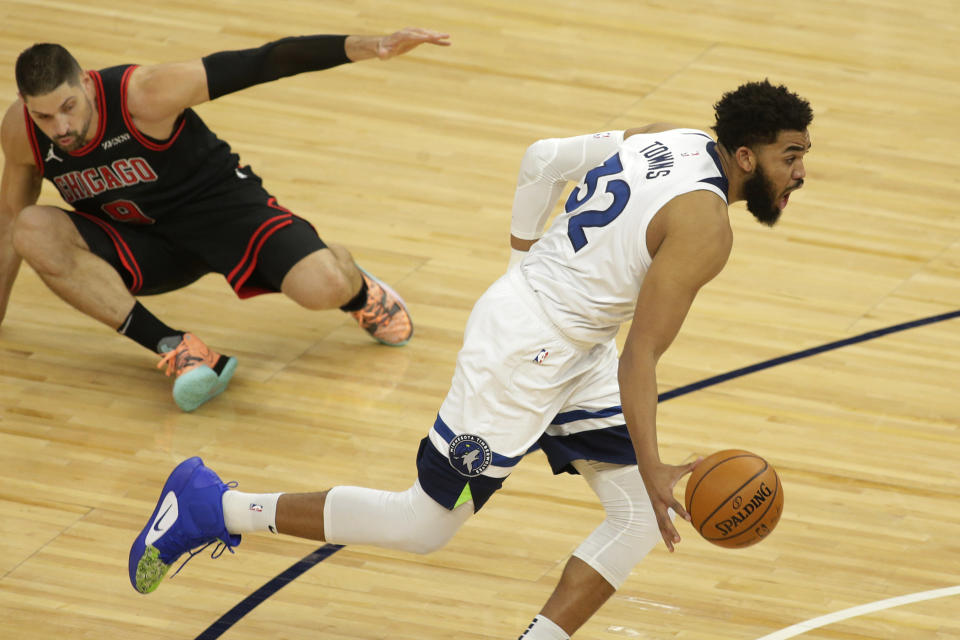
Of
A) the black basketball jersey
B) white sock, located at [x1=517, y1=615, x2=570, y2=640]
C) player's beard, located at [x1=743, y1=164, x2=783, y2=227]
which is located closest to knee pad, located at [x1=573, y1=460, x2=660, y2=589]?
white sock, located at [x1=517, y1=615, x2=570, y2=640]

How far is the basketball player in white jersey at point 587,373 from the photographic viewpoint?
3.41 m

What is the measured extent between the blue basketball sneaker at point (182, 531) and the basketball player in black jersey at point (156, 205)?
1.20 metres

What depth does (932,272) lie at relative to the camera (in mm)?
6535

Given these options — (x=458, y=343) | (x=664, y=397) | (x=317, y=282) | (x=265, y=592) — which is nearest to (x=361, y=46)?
(x=317, y=282)

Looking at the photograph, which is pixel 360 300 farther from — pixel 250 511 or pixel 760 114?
pixel 760 114

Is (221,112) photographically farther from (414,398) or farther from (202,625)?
(202,625)

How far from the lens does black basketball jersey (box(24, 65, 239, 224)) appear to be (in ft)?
16.8

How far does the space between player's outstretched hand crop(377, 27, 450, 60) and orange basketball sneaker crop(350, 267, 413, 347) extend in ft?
3.60

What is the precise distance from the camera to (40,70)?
4.81m

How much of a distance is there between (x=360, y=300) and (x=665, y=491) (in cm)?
243

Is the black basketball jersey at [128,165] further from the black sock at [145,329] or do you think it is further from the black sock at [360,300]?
the black sock at [360,300]

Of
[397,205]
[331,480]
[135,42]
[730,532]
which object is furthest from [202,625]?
[135,42]

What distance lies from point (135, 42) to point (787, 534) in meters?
5.57

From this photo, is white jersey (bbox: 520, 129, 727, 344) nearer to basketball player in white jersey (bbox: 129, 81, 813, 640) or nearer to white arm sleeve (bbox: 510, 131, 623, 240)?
basketball player in white jersey (bbox: 129, 81, 813, 640)
